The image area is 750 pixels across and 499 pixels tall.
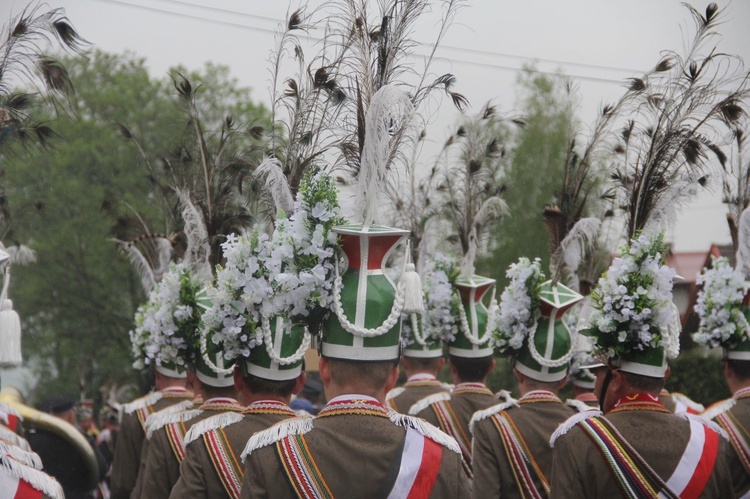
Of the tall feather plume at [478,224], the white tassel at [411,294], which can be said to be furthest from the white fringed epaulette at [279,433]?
the tall feather plume at [478,224]

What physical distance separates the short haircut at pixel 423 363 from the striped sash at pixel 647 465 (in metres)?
4.12

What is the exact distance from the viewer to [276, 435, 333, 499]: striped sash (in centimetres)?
371

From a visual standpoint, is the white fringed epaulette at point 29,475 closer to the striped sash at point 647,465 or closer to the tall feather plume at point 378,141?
the tall feather plume at point 378,141

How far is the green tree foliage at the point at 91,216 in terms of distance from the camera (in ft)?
79.8

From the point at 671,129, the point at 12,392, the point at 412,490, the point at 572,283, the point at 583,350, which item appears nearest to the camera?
the point at 412,490

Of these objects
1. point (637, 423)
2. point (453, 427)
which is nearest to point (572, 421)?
point (637, 423)

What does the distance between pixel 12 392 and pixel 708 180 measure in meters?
5.70

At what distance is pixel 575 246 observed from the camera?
7.21m

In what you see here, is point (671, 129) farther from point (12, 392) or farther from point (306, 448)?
point (12, 392)

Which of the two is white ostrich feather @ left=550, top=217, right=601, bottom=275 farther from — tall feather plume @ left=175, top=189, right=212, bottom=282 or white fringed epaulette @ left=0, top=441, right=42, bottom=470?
white fringed epaulette @ left=0, top=441, right=42, bottom=470

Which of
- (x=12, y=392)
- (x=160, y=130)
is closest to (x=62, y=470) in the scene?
(x=12, y=392)

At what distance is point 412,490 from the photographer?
374cm

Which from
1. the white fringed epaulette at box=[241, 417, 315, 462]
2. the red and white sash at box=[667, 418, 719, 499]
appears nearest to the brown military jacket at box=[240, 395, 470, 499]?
the white fringed epaulette at box=[241, 417, 315, 462]

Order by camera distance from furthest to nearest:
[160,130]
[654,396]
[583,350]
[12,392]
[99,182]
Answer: [99,182] < [160,130] < [12,392] < [583,350] < [654,396]
